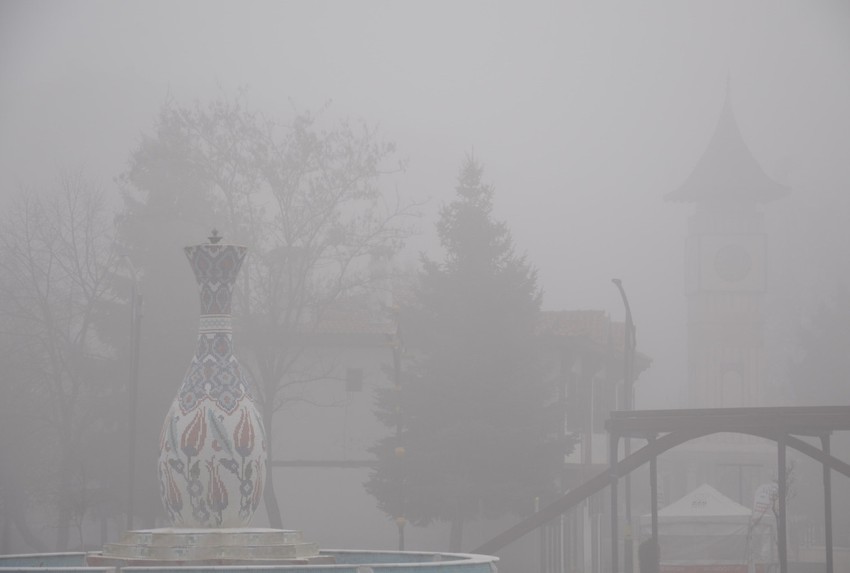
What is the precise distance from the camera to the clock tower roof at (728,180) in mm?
111688

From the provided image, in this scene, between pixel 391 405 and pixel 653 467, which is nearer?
pixel 653 467

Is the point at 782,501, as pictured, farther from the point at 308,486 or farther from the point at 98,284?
the point at 98,284

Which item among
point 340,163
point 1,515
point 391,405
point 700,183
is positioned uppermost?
point 700,183

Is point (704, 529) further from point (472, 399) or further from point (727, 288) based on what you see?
point (727, 288)

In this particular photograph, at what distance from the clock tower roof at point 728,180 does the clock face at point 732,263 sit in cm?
469

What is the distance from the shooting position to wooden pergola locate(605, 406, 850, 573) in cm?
2258

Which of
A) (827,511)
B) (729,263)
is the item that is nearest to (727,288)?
(729,263)

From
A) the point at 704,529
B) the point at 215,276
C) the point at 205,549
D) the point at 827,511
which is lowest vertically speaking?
the point at 704,529

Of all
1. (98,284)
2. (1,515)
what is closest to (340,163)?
(98,284)

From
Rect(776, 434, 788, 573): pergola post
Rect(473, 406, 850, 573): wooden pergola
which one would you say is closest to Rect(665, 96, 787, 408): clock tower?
Rect(473, 406, 850, 573): wooden pergola

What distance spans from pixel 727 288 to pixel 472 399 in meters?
71.0

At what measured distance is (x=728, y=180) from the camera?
11375 centimetres

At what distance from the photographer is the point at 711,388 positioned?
107 metres

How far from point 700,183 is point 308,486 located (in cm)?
7354
